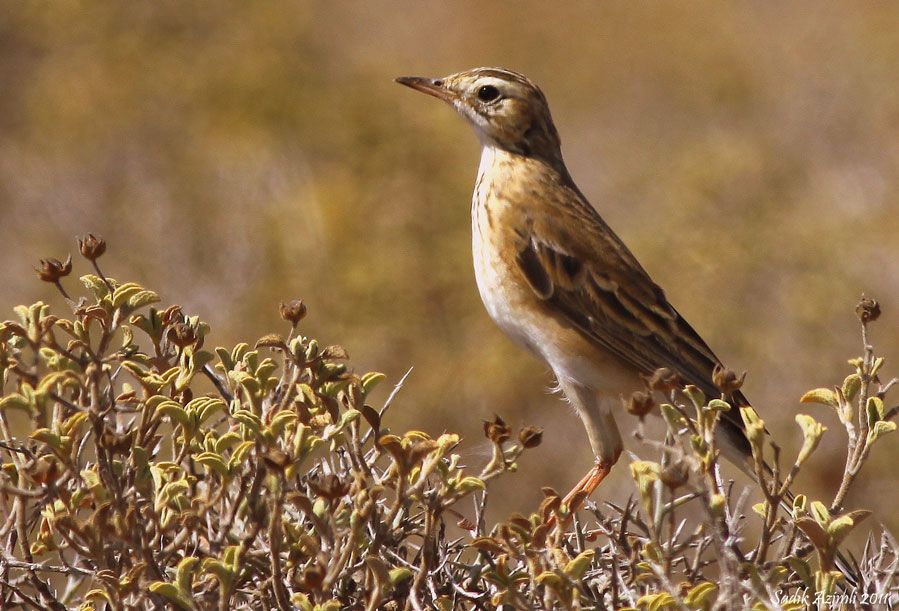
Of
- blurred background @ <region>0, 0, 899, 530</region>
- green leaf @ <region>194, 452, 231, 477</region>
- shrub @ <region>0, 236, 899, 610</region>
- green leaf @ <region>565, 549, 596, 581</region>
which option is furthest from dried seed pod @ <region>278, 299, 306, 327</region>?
blurred background @ <region>0, 0, 899, 530</region>

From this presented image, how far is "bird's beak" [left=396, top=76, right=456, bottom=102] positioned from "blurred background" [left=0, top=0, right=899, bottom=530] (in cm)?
207

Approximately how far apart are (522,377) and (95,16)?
17.6 feet

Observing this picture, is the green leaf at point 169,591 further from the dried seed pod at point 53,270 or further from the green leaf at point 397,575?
the dried seed pod at point 53,270

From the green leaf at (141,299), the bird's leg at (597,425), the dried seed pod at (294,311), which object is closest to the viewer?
the green leaf at (141,299)

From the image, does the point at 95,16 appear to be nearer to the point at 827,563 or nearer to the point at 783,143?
the point at 783,143

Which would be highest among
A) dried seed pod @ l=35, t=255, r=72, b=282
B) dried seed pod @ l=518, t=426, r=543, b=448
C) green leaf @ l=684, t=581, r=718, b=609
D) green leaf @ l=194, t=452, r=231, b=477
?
dried seed pod @ l=35, t=255, r=72, b=282

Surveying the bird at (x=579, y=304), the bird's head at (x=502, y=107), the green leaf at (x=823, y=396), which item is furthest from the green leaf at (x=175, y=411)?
the bird's head at (x=502, y=107)

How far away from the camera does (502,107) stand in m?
5.91

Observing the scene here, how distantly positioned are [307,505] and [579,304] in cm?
270

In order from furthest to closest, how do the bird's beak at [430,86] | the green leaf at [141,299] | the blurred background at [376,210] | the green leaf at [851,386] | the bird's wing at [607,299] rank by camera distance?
the blurred background at [376,210] < the bird's beak at [430,86] < the bird's wing at [607,299] < the green leaf at [141,299] < the green leaf at [851,386]

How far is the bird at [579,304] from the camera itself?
5.08 metres

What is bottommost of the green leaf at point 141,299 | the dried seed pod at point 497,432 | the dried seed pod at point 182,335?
the dried seed pod at point 497,432

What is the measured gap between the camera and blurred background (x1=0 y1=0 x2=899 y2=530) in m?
8.17

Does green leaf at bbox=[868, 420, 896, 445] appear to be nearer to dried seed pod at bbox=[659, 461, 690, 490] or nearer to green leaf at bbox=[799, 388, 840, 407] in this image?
green leaf at bbox=[799, 388, 840, 407]
